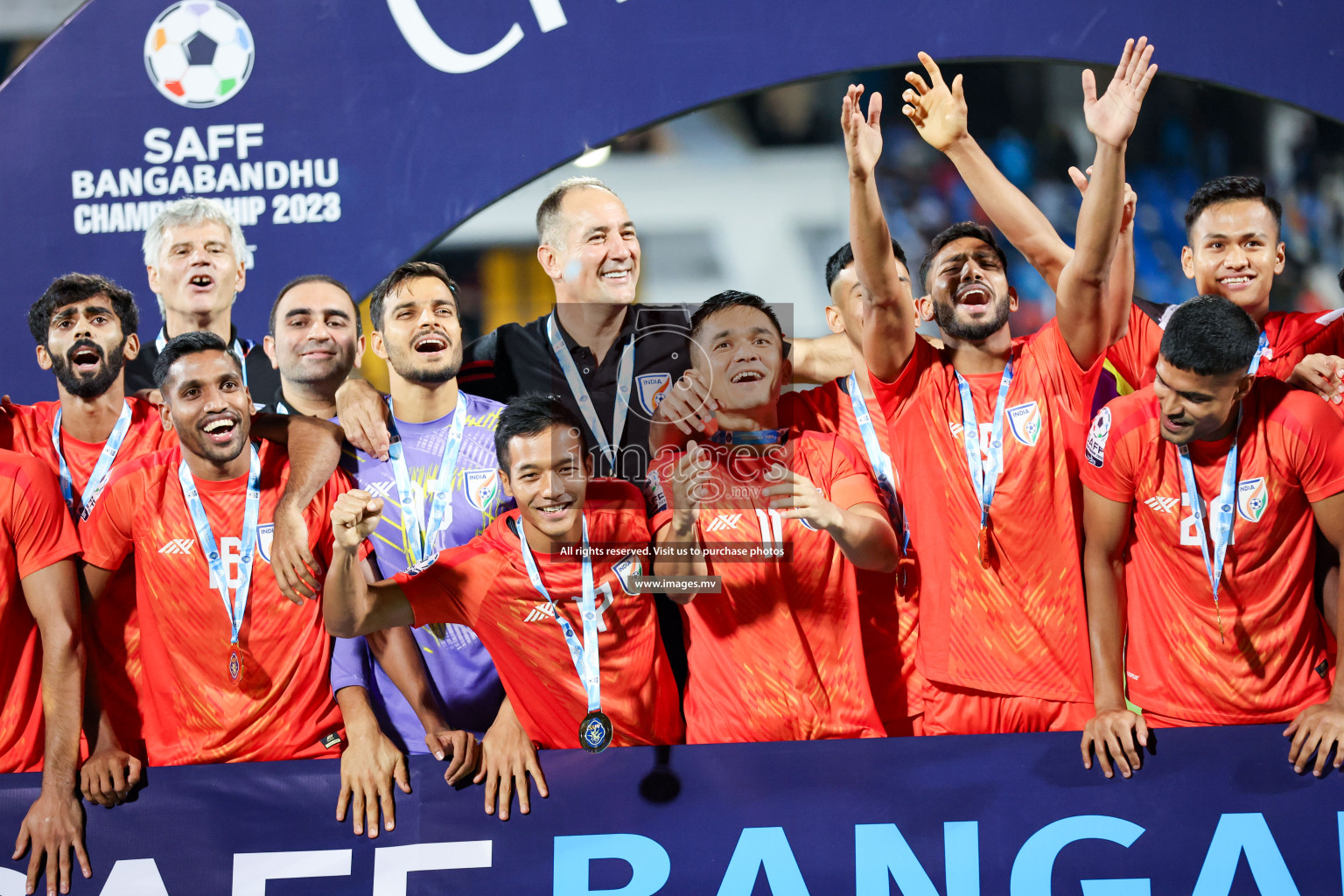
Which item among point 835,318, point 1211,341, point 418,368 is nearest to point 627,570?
point 418,368

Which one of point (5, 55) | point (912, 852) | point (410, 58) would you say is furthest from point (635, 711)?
point (5, 55)

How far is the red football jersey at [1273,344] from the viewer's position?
151 inches

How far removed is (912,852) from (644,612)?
106cm

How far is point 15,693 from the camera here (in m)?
3.67

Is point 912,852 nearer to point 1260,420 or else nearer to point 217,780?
point 1260,420

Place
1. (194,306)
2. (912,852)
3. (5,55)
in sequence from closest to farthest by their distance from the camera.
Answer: (912,852) → (194,306) → (5,55)

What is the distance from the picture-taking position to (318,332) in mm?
3918

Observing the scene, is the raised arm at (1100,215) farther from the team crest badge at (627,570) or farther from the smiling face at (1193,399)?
the team crest badge at (627,570)

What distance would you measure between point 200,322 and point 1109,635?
3.43 m

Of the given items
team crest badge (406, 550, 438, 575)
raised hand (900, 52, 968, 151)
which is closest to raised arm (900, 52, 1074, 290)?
raised hand (900, 52, 968, 151)

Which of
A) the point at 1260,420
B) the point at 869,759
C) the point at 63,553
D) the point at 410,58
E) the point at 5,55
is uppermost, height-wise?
the point at 5,55

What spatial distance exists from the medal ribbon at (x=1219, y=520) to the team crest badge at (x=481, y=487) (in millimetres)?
2235

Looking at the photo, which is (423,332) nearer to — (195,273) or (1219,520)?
(195,273)

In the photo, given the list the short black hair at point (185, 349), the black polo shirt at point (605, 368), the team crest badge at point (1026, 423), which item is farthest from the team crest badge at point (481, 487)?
the team crest badge at point (1026, 423)
